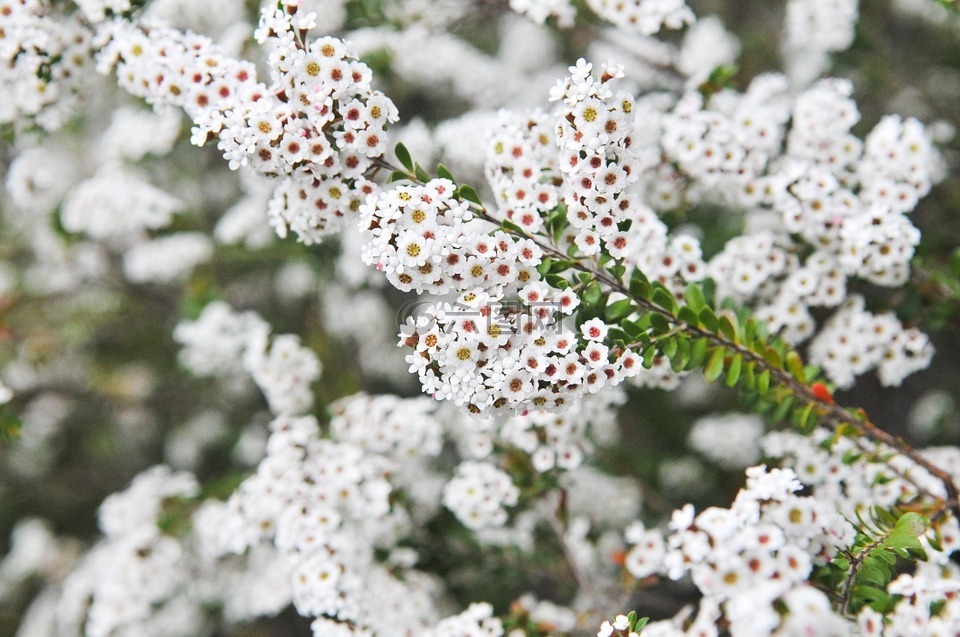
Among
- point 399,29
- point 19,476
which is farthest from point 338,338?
point 19,476

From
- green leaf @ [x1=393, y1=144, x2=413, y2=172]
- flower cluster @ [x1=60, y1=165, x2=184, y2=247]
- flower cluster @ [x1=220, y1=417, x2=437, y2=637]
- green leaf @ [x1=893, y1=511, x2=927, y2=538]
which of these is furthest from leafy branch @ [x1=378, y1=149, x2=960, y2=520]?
flower cluster @ [x1=60, y1=165, x2=184, y2=247]

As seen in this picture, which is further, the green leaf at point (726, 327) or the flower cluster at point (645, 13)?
the flower cluster at point (645, 13)

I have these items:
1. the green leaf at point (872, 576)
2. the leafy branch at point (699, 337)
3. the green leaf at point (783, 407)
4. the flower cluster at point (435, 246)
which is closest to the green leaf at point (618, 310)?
the leafy branch at point (699, 337)

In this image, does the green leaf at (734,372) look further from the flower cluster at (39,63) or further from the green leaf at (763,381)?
the flower cluster at (39,63)

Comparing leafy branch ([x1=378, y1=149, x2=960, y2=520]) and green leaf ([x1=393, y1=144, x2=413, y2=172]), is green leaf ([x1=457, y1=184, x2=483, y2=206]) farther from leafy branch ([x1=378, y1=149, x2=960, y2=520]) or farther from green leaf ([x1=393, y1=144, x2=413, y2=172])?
green leaf ([x1=393, y1=144, x2=413, y2=172])

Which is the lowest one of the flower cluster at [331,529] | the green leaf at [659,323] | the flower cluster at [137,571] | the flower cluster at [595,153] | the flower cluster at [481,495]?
the flower cluster at [137,571]

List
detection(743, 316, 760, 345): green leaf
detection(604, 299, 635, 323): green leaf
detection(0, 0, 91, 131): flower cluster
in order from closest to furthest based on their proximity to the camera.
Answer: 1. detection(604, 299, 635, 323): green leaf
2. detection(743, 316, 760, 345): green leaf
3. detection(0, 0, 91, 131): flower cluster

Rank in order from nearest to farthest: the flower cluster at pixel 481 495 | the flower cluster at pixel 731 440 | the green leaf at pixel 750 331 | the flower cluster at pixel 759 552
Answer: the flower cluster at pixel 759 552 < the green leaf at pixel 750 331 < the flower cluster at pixel 481 495 < the flower cluster at pixel 731 440
